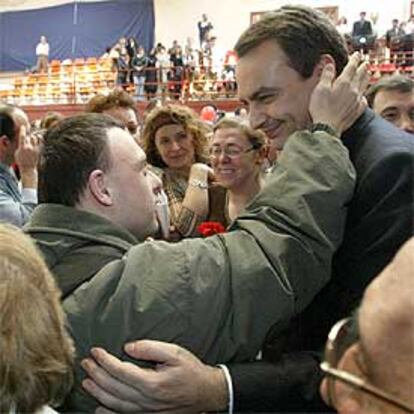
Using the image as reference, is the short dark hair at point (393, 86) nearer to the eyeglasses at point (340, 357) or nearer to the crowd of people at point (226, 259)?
the crowd of people at point (226, 259)

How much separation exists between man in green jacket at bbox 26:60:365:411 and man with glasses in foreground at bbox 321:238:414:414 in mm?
386

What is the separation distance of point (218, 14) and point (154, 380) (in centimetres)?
1474

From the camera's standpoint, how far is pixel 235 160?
7.95 feet

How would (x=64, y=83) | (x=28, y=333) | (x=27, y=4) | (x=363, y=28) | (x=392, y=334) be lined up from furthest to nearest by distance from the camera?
(x=27, y=4)
(x=64, y=83)
(x=363, y=28)
(x=28, y=333)
(x=392, y=334)

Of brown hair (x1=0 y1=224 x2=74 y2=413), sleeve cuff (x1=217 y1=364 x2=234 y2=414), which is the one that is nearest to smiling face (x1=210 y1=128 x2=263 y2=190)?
sleeve cuff (x1=217 y1=364 x2=234 y2=414)

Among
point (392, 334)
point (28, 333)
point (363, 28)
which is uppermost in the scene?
point (363, 28)

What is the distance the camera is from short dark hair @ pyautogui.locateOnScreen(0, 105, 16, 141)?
2.60 m

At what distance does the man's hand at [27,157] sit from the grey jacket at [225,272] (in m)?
1.36

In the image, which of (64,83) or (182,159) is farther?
(64,83)

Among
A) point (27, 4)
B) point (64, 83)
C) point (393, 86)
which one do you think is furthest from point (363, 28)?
point (393, 86)

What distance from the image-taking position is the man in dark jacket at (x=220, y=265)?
1017mm

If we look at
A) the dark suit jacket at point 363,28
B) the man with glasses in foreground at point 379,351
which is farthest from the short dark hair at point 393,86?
the dark suit jacket at point 363,28

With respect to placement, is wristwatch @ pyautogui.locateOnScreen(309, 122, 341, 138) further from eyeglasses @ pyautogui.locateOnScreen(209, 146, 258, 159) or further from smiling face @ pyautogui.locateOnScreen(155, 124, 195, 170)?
smiling face @ pyautogui.locateOnScreen(155, 124, 195, 170)

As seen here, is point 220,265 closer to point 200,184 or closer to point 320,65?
point 320,65
